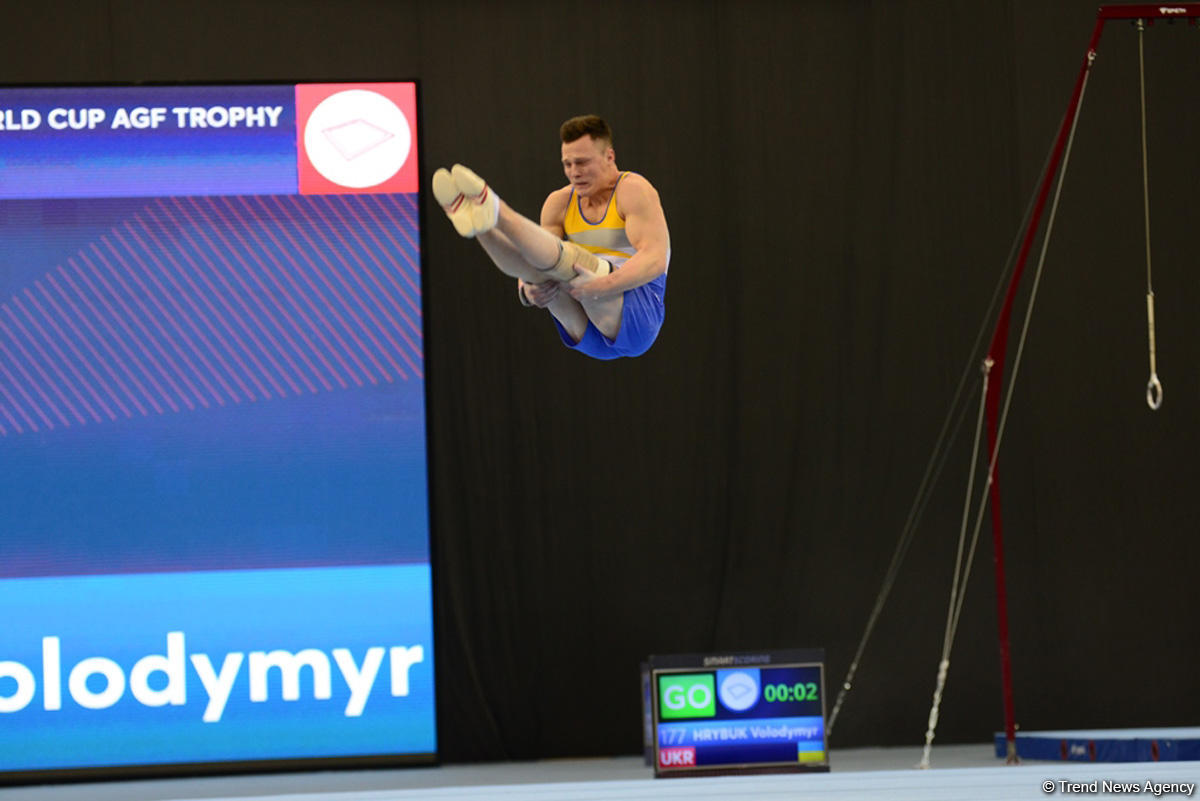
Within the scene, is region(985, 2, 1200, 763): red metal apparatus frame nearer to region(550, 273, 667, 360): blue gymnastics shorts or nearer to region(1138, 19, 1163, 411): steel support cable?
region(1138, 19, 1163, 411): steel support cable


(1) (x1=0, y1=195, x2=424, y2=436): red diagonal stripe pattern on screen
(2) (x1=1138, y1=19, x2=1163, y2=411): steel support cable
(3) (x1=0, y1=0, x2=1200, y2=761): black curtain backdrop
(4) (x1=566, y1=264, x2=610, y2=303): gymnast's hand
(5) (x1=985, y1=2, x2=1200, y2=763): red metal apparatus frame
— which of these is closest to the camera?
(4) (x1=566, y1=264, x2=610, y2=303): gymnast's hand

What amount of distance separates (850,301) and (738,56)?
120 cm

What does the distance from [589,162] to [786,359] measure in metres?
2.79

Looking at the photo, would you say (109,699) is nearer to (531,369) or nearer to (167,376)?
A: (167,376)

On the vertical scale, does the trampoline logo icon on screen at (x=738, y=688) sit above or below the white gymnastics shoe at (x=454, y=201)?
below

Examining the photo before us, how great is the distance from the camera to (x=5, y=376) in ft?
18.9

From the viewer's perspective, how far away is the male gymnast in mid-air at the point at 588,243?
3.19 m

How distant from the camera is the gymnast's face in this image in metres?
3.55

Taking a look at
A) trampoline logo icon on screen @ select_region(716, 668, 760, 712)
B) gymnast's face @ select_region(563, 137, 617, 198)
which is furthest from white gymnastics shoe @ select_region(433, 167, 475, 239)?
trampoline logo icon on screen @ select_region(716, 668, 760, 712)

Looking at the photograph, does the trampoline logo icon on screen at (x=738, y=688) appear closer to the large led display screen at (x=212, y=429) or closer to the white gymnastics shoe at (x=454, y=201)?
the large led display screen at (x=212, y=429)

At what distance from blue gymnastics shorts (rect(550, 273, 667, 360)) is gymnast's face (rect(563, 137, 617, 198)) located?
299 mm

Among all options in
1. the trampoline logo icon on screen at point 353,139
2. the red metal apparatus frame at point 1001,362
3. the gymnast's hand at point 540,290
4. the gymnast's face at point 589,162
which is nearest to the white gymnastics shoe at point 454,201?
the gymnast's hand at point 540,290

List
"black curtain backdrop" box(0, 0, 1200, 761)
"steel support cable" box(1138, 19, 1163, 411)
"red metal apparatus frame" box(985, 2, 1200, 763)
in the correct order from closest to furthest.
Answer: "steel support cable" box(1138, 19, 1163, 411)
"red metal apparatus frame" box(985, 2, 1200, 763)
"black curtain backdrop" box(0, 0, 1200, 761)

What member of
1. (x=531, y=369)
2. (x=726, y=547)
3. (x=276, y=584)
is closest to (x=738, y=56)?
(x=531, y=369)
